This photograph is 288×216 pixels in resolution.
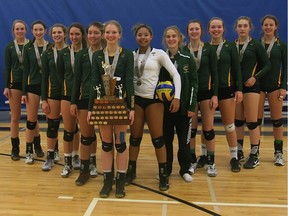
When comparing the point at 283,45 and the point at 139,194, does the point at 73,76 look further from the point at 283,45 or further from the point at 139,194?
the point at 283,45

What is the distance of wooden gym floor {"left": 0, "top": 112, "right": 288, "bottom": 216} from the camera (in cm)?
276

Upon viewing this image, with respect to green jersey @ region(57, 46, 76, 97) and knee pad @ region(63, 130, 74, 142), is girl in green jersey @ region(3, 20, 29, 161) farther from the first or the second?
knee pad @ region(63, 130, 74, 142)

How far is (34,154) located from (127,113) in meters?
2.04

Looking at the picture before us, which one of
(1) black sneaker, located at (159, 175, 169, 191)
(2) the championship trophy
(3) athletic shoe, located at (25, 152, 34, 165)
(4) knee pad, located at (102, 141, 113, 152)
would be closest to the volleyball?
(2) the championship trophy

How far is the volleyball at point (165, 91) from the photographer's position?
9.73ft

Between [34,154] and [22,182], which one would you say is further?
[34,154]

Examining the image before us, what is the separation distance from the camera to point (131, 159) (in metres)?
3.33

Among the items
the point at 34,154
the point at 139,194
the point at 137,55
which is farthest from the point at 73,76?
the point at 34,154

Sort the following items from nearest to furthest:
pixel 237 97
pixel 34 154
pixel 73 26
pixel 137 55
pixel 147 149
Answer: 1. pixel 137 55
2. pixel 73 26
3. pixel 237 97
4. pixel 34 154
5. pixel 147 149

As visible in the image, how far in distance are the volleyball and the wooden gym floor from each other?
846 millimetres

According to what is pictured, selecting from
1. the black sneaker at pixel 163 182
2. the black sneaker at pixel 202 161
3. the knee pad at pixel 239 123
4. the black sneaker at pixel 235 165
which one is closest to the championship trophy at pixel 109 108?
the black sneaker at pixel 163 182

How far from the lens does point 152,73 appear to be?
3000mm

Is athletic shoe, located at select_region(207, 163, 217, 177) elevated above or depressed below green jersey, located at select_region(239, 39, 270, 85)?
below

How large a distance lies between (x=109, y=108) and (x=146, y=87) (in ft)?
1.32
